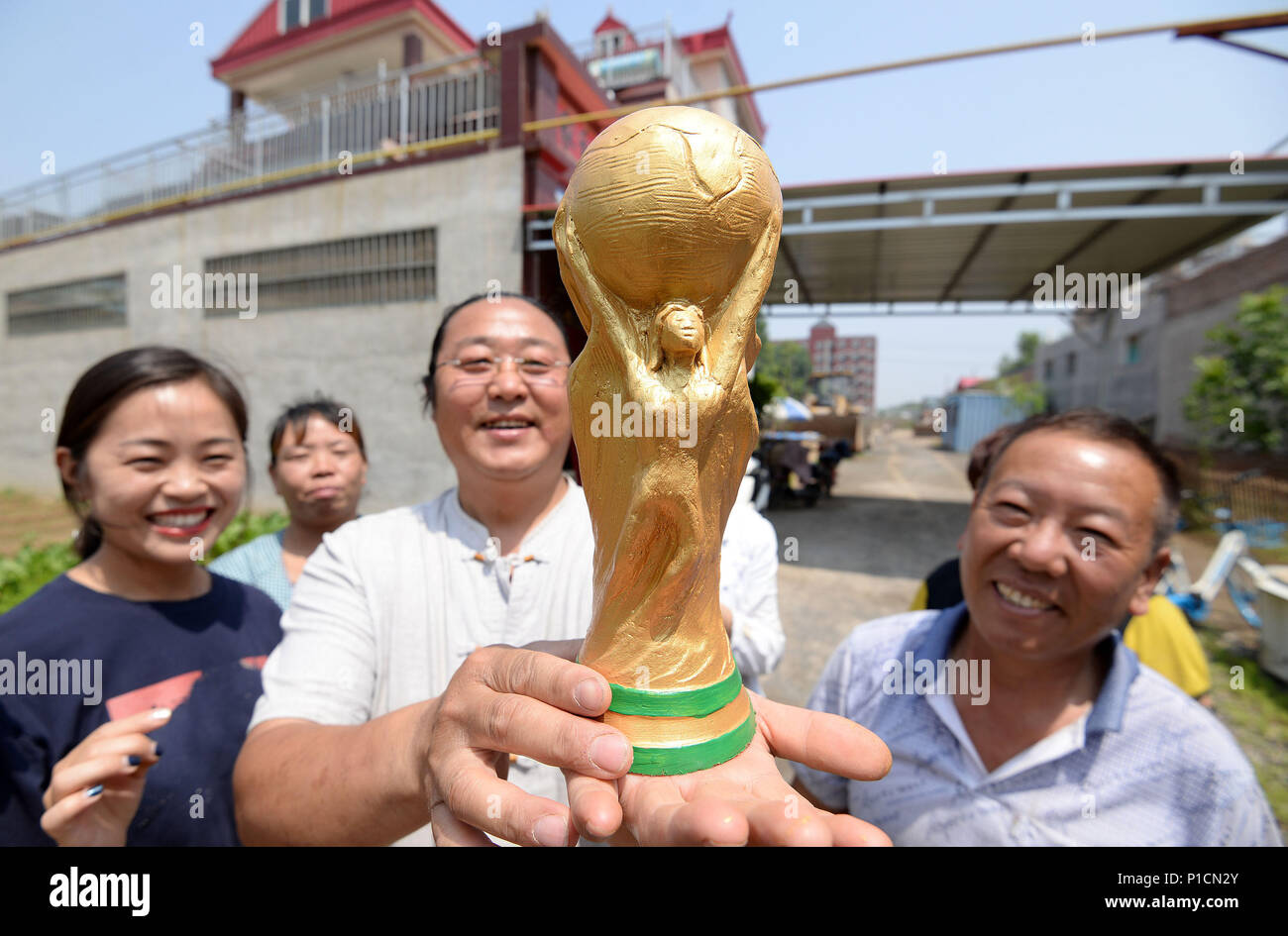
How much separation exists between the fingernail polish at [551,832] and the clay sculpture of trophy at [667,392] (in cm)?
14

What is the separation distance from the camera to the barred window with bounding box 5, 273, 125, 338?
1040cm

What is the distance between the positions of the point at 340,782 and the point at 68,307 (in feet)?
A: 47.7

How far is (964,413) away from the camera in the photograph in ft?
84.2

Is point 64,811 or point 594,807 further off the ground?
point 594,807

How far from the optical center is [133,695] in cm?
159

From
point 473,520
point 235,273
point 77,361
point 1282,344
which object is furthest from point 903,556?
point 77,361

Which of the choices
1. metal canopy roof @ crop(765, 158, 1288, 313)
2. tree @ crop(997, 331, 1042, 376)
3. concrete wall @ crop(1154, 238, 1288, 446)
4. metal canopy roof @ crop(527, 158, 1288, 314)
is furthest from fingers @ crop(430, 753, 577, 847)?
tree @ crop(997, 331, 1042, 376)

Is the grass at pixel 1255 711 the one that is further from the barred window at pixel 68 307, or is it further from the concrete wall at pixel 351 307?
the barred window at pixel 68 307

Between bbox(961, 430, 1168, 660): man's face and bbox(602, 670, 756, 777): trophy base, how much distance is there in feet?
3.06

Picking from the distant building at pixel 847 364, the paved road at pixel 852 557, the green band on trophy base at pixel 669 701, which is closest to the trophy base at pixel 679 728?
the green band on trophy base at pixel 669 701

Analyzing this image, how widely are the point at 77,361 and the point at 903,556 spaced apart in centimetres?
1428

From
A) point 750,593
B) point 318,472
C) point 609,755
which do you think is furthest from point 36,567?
point 609,755

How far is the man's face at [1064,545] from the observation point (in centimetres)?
145

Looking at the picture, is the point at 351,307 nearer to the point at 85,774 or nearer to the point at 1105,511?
the point at 85,774
